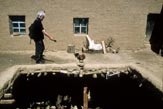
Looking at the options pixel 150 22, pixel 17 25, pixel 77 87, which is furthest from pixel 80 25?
pixel 77 87

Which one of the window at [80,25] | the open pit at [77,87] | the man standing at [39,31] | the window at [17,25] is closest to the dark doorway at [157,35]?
the window at [80,25]

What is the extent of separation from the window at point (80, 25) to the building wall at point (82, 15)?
0.29m

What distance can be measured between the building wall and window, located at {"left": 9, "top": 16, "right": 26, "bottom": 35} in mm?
235

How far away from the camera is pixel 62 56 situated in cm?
1391

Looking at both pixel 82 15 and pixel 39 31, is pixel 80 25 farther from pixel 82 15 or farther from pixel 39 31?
pixel 39 31

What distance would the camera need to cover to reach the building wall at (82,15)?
1420 centimetres

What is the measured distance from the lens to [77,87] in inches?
385

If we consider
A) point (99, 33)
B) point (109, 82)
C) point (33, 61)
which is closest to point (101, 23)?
point (99, 33)

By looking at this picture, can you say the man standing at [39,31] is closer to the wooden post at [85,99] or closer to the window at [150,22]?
the wooden post at [85,99]

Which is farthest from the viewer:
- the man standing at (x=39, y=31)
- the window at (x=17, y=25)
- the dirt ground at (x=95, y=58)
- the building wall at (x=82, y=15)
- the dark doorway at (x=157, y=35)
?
the dark doorway at (x=157, y=35)

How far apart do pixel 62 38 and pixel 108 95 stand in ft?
18.4

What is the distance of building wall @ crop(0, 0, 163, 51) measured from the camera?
1420 centimetres

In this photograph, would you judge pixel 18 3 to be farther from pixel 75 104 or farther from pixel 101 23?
pixel 75 104

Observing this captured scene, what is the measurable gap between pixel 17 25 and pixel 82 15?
3.35 metres
